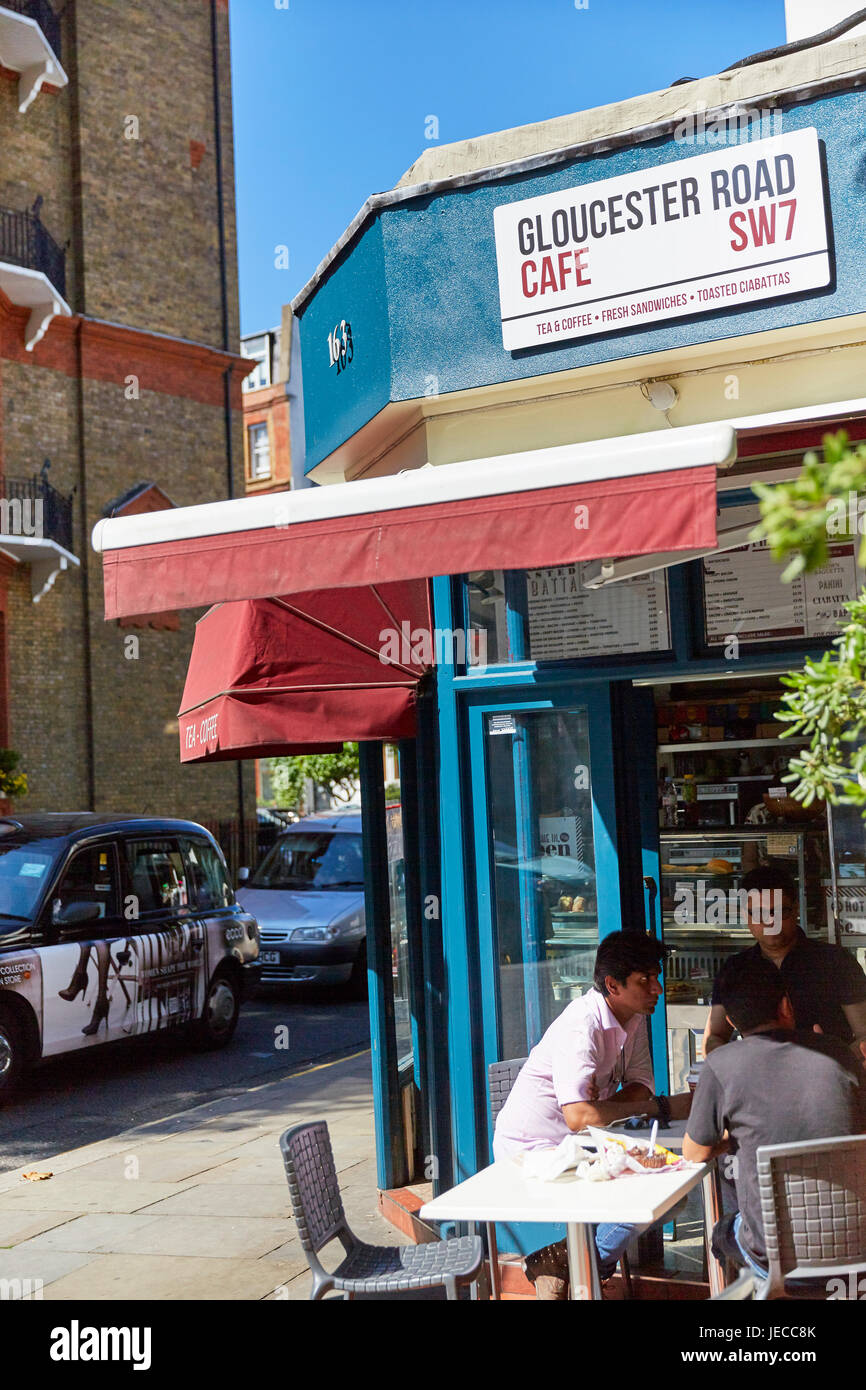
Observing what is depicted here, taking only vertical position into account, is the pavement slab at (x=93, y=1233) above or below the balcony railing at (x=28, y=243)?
below

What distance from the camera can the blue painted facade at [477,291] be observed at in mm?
5258

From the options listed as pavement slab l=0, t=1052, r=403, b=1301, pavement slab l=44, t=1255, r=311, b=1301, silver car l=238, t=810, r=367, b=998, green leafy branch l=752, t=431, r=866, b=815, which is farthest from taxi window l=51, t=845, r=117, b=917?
green leafy branch l=752, t=431, r=866, b=815

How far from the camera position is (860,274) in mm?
5188

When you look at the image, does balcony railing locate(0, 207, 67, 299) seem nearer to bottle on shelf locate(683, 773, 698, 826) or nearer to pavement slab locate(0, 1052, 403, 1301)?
pavement slab locate(0, 1052, 403, 1301)

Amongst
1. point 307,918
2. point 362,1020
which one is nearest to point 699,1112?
point 362,1020

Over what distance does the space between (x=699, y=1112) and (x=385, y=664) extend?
2661mm

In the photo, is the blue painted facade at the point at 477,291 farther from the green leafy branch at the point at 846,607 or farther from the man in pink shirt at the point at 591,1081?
the man in pink shirt at the point at 591,1081

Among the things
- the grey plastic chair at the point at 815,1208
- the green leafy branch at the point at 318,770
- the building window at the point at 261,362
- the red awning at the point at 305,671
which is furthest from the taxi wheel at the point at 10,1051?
the building window at the point at 261,362

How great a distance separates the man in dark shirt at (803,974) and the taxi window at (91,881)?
6227 mm

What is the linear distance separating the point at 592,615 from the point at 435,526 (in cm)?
181

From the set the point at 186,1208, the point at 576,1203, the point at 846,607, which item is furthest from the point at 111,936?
the point at 846,607

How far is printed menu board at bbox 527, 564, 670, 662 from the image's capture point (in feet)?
18.9

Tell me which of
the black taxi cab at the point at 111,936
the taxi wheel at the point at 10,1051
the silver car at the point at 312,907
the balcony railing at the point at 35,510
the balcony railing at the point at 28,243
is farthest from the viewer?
the balcony railing at the point at 28,243

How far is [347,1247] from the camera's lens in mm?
4684
